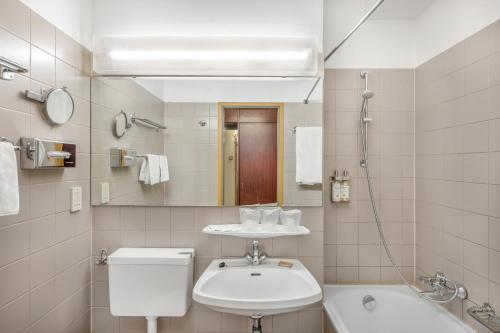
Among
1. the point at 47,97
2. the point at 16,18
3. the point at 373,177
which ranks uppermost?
the point at 16,18

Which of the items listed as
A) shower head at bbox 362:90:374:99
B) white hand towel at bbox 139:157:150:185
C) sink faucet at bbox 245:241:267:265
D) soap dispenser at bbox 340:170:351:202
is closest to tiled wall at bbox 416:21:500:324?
shower head at bbox 362:90:374:99

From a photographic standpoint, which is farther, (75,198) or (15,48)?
(75,198)

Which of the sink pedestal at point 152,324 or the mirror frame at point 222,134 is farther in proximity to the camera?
the mirror frame at point 222,134

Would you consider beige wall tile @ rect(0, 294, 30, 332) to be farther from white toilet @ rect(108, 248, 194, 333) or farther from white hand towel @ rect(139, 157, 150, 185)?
white hand towel @ rect(139, 157, 150, 185)

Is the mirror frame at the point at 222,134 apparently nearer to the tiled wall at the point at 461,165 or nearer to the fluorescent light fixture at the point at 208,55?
the fluorescent light fixture at the point at 208,55

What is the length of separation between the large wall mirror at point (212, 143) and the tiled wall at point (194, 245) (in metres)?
0.07

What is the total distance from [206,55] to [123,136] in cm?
64

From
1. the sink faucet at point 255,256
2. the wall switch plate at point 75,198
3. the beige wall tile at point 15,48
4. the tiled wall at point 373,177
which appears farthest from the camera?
the tiled wall at point 373,177

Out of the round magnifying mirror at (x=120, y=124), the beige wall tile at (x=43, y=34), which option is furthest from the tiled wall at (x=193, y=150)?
the beige wall tile at (x=43, y=34)

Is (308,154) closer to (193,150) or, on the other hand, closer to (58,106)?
(193,150)

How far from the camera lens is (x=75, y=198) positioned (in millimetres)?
1579

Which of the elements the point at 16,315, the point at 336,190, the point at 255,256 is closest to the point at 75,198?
the point at 16,315

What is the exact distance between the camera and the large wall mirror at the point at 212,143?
1.72m

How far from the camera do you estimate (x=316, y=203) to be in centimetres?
173
